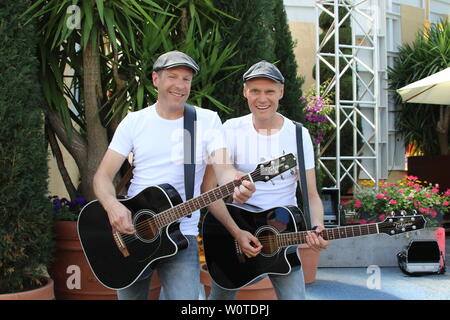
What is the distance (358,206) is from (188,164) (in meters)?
4.64

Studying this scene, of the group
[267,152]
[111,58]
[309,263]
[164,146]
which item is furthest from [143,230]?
[309,263]

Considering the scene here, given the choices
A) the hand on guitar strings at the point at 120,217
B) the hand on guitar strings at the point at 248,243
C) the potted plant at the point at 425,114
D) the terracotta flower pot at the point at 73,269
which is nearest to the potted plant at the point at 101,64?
the terracotta flower pot at the point at 73,269

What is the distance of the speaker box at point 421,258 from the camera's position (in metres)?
6.01

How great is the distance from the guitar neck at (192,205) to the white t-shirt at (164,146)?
0.22 ft

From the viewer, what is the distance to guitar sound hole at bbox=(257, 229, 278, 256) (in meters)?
2.88

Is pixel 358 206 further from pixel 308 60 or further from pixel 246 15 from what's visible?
pixel 308 60

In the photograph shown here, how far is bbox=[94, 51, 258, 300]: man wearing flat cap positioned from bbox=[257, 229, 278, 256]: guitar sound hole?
0.11m

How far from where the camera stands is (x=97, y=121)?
4.59 m

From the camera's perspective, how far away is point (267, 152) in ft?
9.43

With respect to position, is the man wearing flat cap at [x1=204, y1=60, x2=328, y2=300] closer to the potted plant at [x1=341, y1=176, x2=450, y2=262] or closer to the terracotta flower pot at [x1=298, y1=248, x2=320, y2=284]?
the terracotta flower pot at [x1=298, y1=248, x2=320, y2=284]

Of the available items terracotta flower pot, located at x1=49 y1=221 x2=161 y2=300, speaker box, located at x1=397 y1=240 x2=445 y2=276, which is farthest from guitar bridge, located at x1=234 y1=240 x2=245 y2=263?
speaker box, located at x1=397 y1=240 x2=445 y2=276

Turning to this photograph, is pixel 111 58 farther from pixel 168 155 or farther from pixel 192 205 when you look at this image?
pixel 192 205

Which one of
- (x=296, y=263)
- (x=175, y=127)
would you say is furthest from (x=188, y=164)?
(x=296, y=263)

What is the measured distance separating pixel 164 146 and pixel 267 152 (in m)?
0.51
